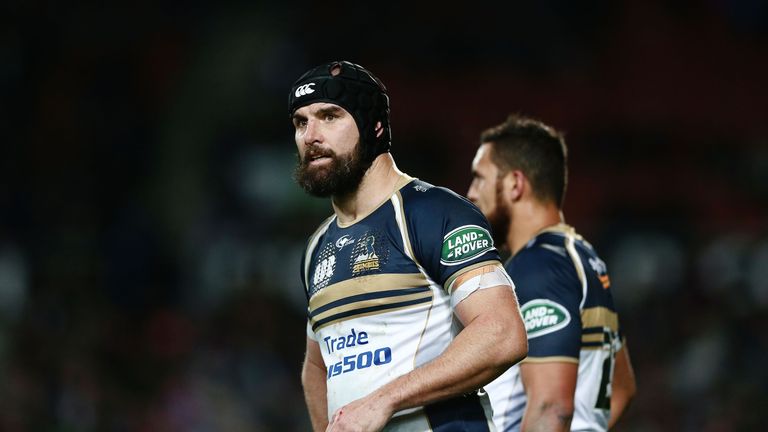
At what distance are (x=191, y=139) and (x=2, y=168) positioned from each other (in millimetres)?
2453

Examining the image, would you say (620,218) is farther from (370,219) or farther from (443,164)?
(370,219)

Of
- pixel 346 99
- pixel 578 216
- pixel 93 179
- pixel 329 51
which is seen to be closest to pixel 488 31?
pixel 329 51

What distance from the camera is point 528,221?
523 cm

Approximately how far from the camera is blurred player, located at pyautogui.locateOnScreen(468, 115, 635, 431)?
4.58 metres

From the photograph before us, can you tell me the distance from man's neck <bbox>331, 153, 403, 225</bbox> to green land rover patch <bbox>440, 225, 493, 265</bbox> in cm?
39

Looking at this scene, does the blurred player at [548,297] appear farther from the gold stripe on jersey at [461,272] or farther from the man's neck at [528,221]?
the gold stripe on jersey at [461,272]

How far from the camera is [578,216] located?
13.3m

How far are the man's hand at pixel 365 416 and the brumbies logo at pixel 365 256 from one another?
18.9 inches

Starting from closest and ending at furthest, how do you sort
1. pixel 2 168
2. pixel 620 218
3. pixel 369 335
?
pixel 369 335
pixel 620 218
pixel 2 168

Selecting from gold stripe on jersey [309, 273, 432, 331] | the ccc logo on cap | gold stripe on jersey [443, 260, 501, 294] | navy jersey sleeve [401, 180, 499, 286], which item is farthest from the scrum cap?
gold stripe on jersey [443, 260, 501, 294]

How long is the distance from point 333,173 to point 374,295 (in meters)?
0.47

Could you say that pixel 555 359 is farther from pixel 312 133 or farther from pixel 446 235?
pixel 312 133

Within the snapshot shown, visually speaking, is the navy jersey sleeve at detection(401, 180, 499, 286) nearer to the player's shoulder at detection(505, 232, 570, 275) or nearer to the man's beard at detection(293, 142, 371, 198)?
the man's beard at detection(293, 142, 371, 198)

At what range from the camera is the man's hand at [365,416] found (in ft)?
11.8
